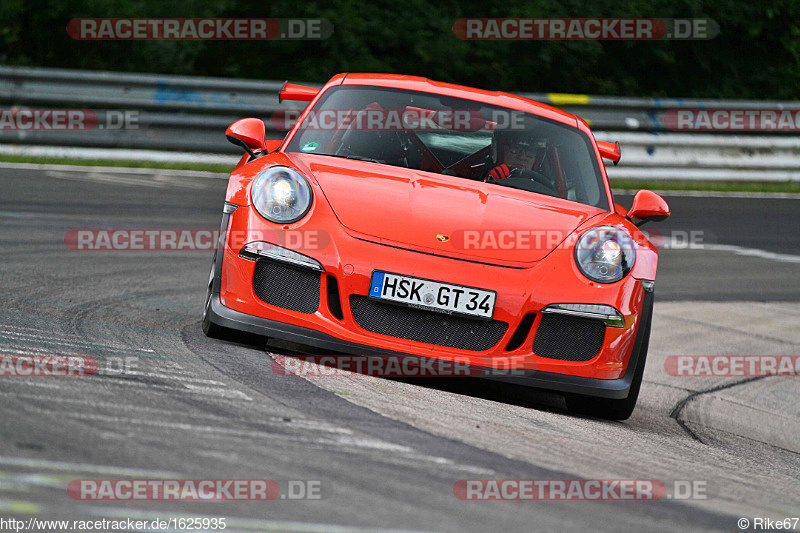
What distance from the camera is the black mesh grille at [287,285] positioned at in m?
4.49

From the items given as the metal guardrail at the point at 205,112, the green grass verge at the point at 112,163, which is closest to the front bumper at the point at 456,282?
the green grass verge at the point at 112,163

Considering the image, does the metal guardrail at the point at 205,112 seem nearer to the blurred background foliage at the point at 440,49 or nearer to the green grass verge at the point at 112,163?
the green grass verge at the point at 112,163

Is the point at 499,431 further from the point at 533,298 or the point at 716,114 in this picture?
the point at 716,114

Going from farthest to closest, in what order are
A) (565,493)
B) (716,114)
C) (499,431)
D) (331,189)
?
1. (716,114)
2. (331,189)
3. (499,431)
4. (565,493)

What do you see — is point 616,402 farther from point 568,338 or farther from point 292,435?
point 292,435

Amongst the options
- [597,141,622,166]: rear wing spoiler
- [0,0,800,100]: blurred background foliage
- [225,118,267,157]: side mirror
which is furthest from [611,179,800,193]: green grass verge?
[225,118,267,157]: side mirror

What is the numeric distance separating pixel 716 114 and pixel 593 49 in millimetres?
3065

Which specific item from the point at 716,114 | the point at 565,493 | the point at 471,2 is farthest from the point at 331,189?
the point at 471,2

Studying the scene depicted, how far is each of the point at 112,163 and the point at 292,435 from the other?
9.28m

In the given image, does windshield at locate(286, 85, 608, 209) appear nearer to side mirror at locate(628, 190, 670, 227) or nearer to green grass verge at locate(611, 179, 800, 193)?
side mirror at locate(628, 190, 670, 227)

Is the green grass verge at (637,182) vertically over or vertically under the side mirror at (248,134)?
under

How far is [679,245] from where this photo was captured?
35.0ft

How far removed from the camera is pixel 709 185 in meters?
14.6

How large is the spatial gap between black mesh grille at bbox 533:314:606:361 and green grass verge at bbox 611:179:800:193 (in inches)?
361
